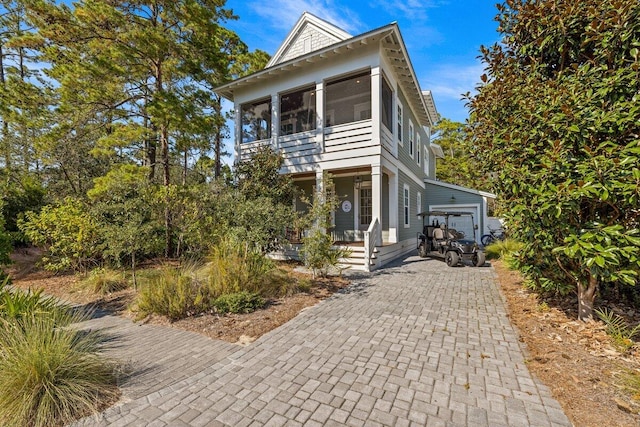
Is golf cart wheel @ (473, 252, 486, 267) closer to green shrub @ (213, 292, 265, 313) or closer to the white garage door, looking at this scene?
the white garage door

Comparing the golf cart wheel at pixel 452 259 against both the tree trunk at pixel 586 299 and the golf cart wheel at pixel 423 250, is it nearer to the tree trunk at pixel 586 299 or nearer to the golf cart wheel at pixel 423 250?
the golf cart wheel at pixel 423 250

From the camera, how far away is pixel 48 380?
2.41 m

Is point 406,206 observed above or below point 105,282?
above

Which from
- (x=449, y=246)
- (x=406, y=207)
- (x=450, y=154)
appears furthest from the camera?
(x=450, y=154)

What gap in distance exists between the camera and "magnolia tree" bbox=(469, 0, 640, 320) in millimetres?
3018

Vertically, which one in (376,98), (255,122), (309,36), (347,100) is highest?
(309,36)

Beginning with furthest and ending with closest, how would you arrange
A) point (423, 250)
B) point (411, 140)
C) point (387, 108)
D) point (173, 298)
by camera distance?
point (411, 140) < point (423, 250) < point (387, 108) < point (173, 298)

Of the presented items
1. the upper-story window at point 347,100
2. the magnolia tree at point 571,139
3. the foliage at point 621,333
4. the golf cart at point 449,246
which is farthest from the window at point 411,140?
the foliage at point 621,333

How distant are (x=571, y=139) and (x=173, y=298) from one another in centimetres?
642

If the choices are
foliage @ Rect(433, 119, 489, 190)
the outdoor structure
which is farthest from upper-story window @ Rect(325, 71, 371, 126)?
foliage @ Rect(433, 119, 489, 190)

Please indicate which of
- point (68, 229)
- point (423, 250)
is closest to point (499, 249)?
point (423, 250)

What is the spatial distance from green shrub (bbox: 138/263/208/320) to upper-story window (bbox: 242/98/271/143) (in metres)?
7.97

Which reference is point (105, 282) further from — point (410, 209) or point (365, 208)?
point (410, 209)

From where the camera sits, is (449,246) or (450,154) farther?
(450,154)
